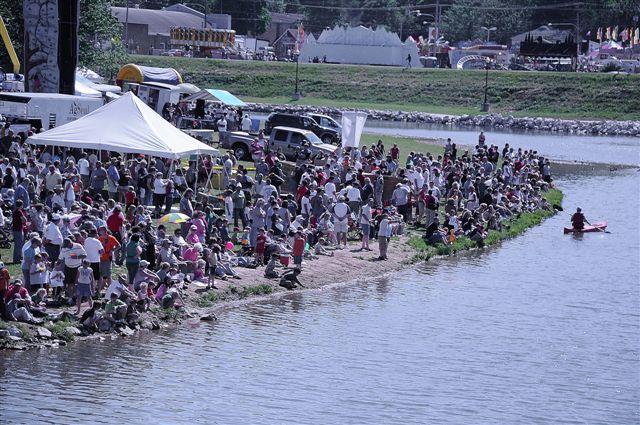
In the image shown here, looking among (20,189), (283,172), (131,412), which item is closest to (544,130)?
(283,172)

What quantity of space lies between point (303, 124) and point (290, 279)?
26.2 m

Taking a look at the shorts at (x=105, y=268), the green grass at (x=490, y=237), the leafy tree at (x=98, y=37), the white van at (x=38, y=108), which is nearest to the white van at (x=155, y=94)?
the leafy tree at (x=98, y=37)

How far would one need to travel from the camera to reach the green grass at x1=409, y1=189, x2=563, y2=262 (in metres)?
32.9

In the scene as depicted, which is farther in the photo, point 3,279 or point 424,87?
point 424,87

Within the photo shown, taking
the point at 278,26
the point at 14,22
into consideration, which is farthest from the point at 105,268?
the point at 278,26

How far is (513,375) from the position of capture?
2173 centimetres

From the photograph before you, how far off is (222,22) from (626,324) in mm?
115195

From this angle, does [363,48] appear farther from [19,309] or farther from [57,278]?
[19,309]

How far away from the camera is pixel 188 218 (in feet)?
85.8

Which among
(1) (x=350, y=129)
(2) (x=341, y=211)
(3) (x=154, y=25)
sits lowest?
(2) (x=341, y=211)

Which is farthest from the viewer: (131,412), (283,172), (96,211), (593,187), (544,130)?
(544,130)

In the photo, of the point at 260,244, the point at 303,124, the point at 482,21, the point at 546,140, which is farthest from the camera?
the point at 482,21

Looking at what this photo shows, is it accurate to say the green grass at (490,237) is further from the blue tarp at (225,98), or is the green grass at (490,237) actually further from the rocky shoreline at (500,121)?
the rocky shoreline at (500,121)

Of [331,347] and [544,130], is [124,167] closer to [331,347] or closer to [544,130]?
[331,347]
